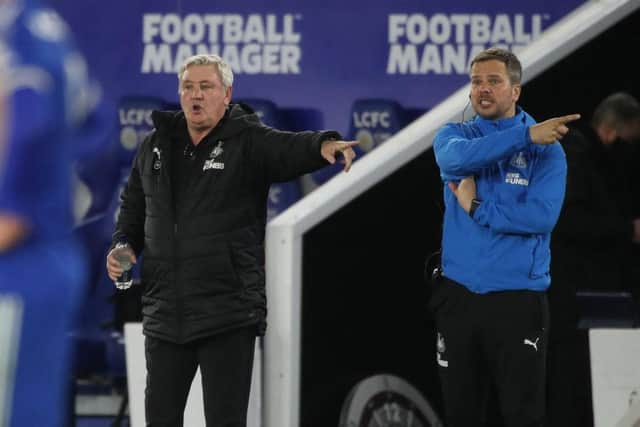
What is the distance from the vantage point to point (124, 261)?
4.88 m

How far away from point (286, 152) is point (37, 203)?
2.17m

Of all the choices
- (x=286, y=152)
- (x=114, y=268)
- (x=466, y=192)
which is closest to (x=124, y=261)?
(x=114, y=268)

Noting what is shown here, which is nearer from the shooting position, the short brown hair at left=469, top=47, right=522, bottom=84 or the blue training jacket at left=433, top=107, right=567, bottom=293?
the blue training jacket at left=433, top=107, right=567, bottom=293

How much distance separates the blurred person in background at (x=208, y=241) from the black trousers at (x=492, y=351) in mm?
609

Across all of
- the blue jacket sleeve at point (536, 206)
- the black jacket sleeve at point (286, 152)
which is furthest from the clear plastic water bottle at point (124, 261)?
the blue jacket sleeve at point (536, 206)

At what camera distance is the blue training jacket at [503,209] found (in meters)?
4.79

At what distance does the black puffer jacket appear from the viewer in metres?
4.74

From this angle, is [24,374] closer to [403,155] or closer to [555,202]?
[555,202]

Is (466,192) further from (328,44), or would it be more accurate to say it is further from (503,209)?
(328,44)

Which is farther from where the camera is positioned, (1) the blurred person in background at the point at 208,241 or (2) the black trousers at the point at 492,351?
(2) the black trousers at the point at 492,351

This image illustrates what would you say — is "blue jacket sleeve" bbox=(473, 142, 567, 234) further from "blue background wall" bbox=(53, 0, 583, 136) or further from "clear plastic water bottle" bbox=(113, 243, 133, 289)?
"blue background wall" bbox=(53, 0, 583, 136)

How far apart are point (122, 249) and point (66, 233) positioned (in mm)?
2195

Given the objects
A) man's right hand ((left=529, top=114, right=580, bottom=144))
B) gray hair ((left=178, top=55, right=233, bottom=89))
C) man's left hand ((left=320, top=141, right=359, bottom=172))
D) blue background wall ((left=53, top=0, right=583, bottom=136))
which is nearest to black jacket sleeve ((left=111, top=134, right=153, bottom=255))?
gray hair ((left=178, top=55, right=233, bottom=89))

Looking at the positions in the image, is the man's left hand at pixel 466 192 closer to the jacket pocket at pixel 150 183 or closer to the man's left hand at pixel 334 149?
the man's left hand at pixel 334 149
